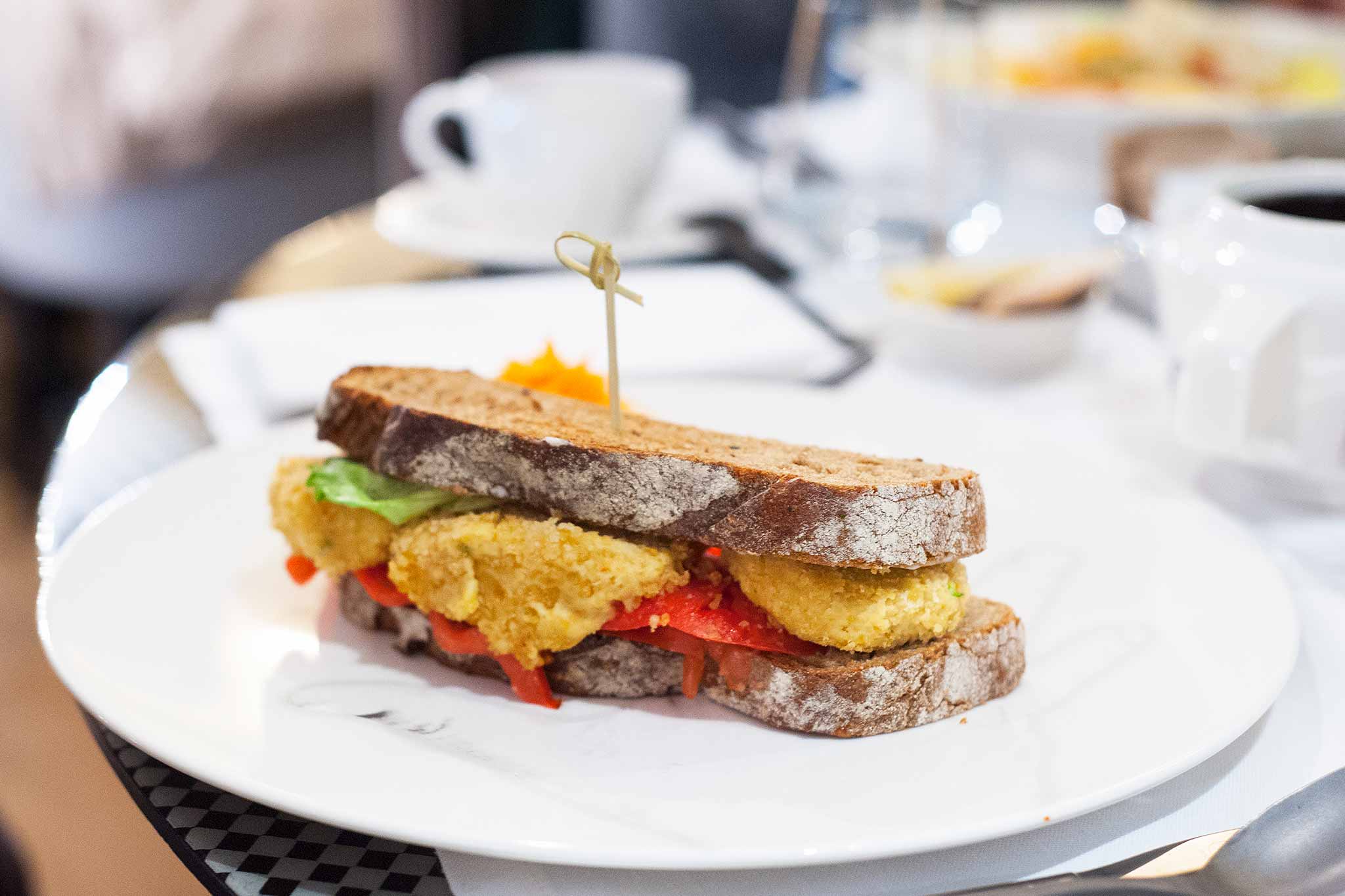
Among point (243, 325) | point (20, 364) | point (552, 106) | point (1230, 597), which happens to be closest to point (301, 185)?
point (20, 364)

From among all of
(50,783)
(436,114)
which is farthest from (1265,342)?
(50,783)

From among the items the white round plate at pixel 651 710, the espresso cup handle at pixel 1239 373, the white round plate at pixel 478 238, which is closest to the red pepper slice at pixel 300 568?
the white round plate at pixel 651 710

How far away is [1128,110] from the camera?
237 centimetres

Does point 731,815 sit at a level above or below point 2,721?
above

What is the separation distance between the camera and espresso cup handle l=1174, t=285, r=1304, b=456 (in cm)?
135

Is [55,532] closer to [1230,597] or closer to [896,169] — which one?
[1230,597]

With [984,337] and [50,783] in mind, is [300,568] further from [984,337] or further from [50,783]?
[50,783]

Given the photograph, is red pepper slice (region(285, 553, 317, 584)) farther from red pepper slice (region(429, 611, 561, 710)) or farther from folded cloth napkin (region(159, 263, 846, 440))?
folded cloth napkin (region(159, 263, 846, 440))

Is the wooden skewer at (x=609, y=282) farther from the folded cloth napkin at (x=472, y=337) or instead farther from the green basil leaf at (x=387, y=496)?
the folded cloth napkin at (x=472, y=337)

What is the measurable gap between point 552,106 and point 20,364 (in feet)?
11.1

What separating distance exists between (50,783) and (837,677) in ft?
9.50

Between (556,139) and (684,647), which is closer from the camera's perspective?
(684,647)

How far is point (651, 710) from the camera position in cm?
111

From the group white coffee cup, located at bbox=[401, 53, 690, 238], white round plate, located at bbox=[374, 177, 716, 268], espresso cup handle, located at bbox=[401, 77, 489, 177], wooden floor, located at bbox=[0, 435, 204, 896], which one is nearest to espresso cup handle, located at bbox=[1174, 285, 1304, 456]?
white round plate, located at bbox=[374, 177, 716, 268]
